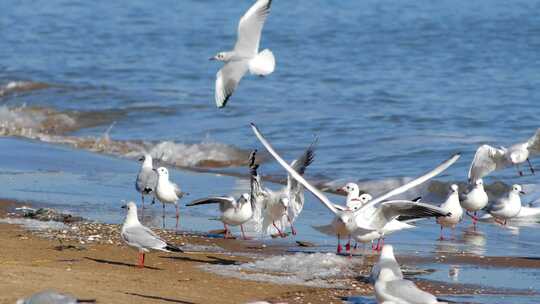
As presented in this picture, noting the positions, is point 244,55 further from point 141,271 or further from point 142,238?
point 141,271

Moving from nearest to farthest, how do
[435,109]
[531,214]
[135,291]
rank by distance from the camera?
[135,291] → [531,214] → [435,109]

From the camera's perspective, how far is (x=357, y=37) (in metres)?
29.2

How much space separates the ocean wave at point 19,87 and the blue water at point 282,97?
0.04 m

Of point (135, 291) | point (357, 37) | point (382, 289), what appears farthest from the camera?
point (357, 37)

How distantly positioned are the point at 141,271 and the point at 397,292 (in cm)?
229

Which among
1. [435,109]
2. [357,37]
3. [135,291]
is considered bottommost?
[135,291]

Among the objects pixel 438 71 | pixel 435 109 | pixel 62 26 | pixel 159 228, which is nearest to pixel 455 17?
pixel 438 71

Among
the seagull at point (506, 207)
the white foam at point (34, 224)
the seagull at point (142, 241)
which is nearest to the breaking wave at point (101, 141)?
the seagull at point (506, 207)

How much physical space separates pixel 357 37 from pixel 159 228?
18.8 meters

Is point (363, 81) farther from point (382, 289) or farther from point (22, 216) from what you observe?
point (382, 289)

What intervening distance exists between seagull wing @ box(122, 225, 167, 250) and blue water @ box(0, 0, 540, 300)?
80.1 inches

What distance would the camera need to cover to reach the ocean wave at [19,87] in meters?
23.1

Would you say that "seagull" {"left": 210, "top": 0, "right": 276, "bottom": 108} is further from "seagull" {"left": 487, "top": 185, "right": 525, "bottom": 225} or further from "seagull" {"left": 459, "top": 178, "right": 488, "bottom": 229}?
"seagull" {"left": 487, "top": 185, "right": 525, "bottom": 225}

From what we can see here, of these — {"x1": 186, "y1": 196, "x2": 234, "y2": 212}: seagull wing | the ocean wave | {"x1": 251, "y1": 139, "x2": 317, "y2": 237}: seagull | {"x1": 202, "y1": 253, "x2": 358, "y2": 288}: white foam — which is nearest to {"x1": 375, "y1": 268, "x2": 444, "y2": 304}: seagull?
{"x1": 202, "y1": 253, "x2": 358, "y2": 288}: white foam
